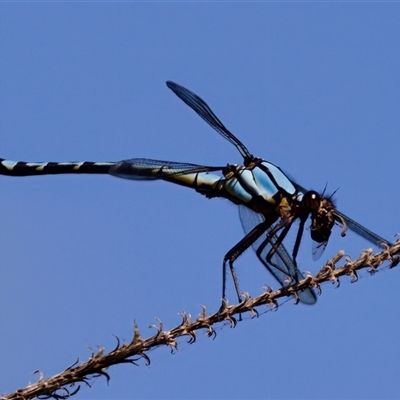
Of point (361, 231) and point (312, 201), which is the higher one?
point (312, 201)

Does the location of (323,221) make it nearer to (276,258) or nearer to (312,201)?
(312,201)

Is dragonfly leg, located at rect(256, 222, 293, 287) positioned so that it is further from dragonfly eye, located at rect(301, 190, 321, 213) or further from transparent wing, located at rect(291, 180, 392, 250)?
transparent wing, located at rect(291, 180, 392, 250)

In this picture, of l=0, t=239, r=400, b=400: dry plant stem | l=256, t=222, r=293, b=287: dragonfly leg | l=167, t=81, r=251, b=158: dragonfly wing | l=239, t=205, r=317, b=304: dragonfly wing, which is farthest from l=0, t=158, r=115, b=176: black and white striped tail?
l=0, t=239, r=400, b=400: dry plant stem

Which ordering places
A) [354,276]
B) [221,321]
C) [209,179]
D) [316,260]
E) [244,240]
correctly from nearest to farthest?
[221,321], [354,276], [316,260], [244,240], [209,179]

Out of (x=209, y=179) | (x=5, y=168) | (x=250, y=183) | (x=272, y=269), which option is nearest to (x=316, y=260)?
(x=272, y=269)

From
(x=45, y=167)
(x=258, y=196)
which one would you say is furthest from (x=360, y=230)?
(x=45, y=167)

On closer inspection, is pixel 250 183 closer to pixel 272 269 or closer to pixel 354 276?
pixel 272 269
